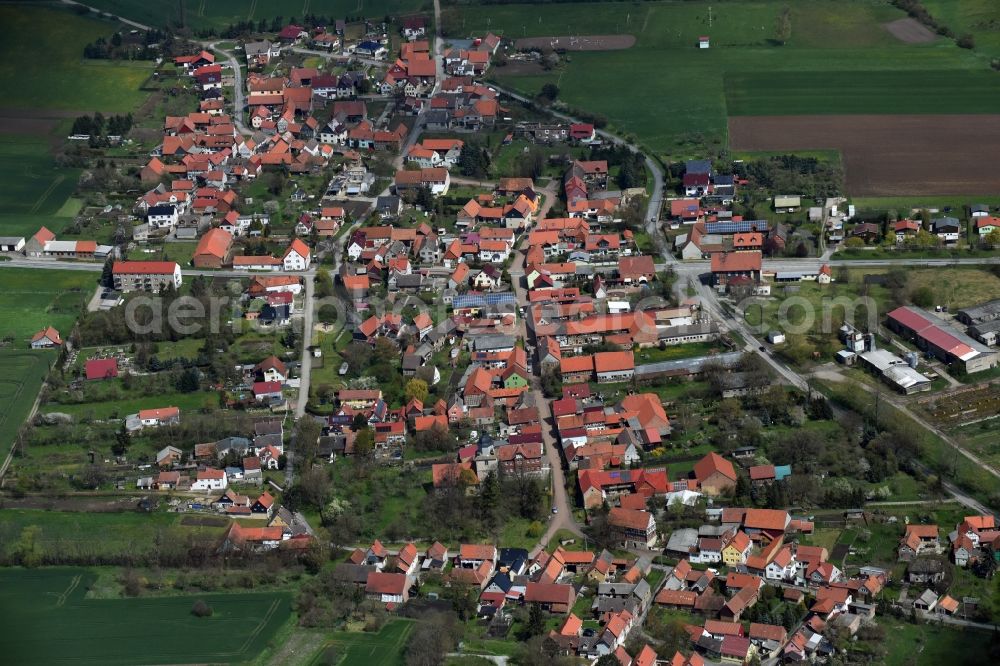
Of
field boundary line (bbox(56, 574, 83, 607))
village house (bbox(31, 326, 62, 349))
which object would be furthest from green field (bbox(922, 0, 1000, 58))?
field boundary line (bbox(56, 574, 83, 607))

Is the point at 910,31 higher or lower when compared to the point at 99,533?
higher

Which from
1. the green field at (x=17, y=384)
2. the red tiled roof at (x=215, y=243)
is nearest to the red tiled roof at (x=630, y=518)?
the green field at (x=17, y=384)

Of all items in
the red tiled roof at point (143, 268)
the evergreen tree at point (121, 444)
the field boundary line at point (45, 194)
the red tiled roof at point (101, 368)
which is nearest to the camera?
the evergreen tree at point (121, 444)

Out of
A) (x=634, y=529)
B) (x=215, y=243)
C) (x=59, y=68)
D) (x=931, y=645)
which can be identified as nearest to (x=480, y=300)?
(x=215, y=243)

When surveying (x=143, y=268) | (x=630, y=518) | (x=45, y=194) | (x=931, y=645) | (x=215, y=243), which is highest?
(x=45, y=194)

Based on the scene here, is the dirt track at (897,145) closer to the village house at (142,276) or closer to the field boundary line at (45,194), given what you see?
the village house at (142,276)

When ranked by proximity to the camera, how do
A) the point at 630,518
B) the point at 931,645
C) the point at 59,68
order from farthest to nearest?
the point at 59,68
the point at 630,518
the point at 931,645

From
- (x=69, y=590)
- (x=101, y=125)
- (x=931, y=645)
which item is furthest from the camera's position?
(x=101, y=125)

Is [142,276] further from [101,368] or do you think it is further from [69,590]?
[69,590]
